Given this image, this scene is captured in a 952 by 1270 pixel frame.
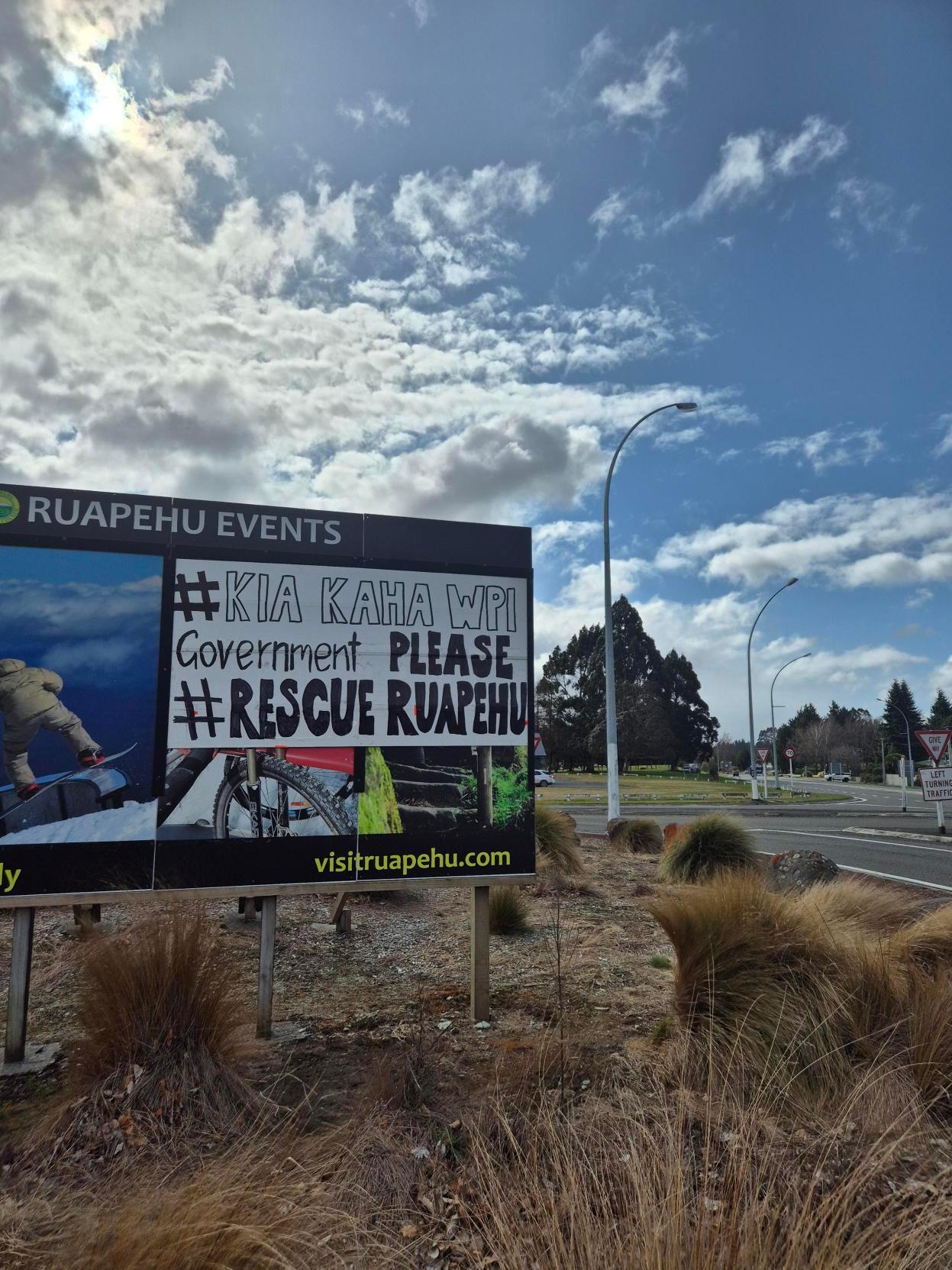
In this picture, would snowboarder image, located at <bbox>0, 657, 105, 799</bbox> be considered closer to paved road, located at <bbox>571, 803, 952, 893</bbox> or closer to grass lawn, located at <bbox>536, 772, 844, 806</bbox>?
paved road, located at <bbox>571, 803, 952, 893</bbox>

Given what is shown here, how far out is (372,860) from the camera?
537cm

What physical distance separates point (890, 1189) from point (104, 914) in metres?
7.31

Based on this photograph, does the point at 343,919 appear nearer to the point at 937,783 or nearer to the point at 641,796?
the point at 937,783

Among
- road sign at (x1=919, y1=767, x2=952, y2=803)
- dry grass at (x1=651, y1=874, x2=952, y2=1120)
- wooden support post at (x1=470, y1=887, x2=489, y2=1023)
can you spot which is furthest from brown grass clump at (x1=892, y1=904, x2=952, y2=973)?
road sign at (x1=919, y1=767, x2=952, y2=803)

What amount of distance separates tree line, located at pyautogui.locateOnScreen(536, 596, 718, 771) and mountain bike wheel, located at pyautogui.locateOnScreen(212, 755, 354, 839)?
59920 millimetres

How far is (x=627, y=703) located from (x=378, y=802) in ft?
211

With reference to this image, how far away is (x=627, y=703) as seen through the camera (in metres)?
68.1

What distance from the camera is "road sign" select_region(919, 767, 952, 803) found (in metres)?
19.8

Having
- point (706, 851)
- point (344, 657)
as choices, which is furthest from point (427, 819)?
point (706, 851)

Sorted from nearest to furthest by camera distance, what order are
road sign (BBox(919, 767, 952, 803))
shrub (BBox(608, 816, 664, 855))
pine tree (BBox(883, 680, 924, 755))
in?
shrub (BBox(608, 816, 664, 855)) → road sign (BBox(919, 767, 952, 803)) → pine tree (BBox(883, 680, 924, 755))

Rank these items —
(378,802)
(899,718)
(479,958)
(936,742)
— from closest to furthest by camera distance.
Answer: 1. (378,802)
2. (479,958)
3. (936,742)
4. (899,718)

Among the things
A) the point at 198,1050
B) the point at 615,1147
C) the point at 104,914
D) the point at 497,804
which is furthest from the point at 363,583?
the point at 104,914

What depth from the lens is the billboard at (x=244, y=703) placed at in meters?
5.00

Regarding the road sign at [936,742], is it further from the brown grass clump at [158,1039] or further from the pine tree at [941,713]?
the pine tree at [941,713]
